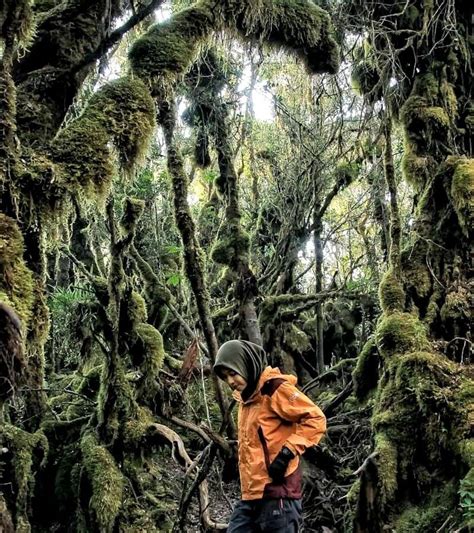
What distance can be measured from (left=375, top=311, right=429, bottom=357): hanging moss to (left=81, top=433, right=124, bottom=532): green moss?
2.85 m

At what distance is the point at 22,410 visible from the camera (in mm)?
7117

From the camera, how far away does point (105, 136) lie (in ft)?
12.5

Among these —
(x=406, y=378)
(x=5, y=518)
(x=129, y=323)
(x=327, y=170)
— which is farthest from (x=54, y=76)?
(x=327, y=170)

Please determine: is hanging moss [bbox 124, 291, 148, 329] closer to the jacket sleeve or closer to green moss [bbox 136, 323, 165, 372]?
green moss [bbox 136, 323, 165, 372]

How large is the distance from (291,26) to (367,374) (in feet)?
12.2

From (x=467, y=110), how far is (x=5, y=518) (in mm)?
5930

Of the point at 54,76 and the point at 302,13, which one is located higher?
Result: the point at 302,13

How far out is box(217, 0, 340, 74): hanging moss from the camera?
5.25 metres

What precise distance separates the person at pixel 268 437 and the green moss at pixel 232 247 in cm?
426

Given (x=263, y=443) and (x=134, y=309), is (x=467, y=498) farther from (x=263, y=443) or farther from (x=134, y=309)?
(x=134, y=309)

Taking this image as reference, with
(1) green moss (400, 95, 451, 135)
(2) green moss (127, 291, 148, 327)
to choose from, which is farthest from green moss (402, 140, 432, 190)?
(2) green moss (127, 291, 148, 327)

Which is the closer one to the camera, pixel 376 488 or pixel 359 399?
pixel 376 488

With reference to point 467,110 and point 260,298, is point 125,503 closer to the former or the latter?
point 260,298

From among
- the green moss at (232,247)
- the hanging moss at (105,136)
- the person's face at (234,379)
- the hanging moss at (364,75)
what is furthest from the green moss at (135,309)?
the hanging moss at (364,75)
